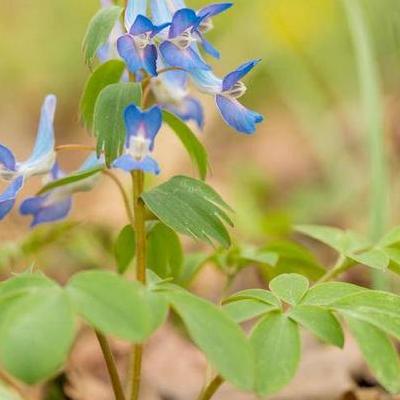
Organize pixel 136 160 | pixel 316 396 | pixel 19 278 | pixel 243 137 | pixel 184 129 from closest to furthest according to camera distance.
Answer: pixel 19 278 → pixel 136 160 → pixel 184 129 → pixel 316 396 → pixel 243 137

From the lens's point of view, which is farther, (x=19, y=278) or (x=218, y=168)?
(x=218, y=168)

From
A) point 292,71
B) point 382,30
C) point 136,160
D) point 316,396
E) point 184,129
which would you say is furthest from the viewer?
point 292,71

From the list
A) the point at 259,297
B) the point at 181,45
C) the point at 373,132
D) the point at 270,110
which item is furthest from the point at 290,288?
the point at 270,110

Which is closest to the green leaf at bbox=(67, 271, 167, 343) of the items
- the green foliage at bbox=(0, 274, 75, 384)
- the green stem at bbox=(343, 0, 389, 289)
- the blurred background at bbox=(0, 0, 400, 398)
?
the green foliage at bbox=(0, 274, 75, 384)

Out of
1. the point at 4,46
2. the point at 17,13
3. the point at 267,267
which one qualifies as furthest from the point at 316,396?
the point at 17,13

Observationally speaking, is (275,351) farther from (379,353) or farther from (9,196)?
(9,196)

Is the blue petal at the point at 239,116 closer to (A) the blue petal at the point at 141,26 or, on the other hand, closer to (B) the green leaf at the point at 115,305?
(A) the blue petal at the point at 141,26

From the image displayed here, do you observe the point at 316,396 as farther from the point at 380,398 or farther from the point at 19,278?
the point at 19,278
